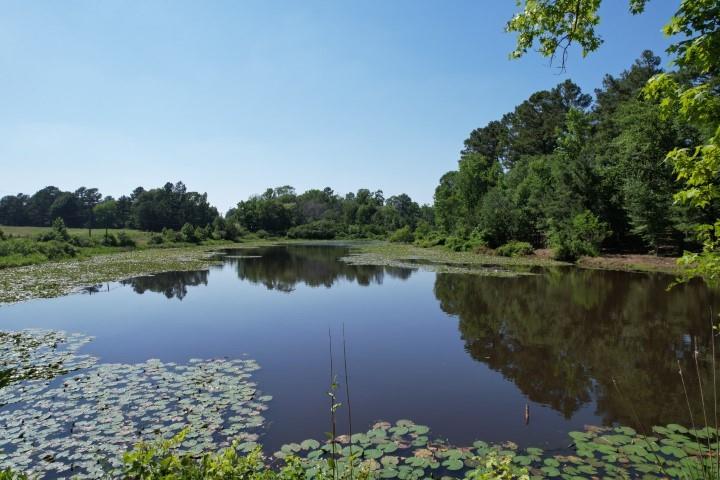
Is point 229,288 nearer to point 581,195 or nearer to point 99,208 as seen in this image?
point 581,195

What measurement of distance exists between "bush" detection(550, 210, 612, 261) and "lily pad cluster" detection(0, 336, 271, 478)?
30.5 m

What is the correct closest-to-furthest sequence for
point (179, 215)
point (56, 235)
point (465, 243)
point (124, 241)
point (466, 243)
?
point (56, 235) < point (466, 243) < point (465, 243) < point (124, 241) < point (179, 215)

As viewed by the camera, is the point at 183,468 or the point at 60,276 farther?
the point at 60,276

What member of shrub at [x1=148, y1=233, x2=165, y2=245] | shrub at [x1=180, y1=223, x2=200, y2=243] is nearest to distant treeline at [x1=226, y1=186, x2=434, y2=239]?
shrub at [x1=180, y1=223, x2=200, y2=243]

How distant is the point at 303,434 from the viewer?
704cm

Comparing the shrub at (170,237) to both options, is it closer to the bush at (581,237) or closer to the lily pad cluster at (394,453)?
the bush at (581,237)

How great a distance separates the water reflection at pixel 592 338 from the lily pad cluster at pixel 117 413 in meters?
5.89

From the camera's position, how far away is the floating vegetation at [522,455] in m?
5.73

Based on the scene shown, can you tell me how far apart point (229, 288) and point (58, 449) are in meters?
17.0

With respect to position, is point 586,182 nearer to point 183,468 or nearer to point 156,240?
point 183,468

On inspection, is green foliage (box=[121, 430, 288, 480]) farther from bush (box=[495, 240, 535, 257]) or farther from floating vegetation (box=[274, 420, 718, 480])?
bush (box=[495, 240, 535, 257])

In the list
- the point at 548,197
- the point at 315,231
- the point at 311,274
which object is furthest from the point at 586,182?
the point at 315,231

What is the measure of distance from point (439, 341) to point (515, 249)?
98.5 ft

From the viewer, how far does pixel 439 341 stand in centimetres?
1300
